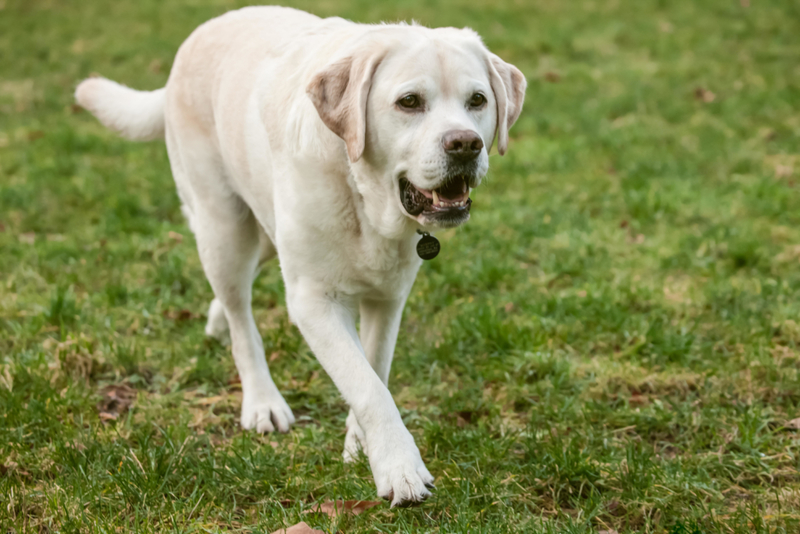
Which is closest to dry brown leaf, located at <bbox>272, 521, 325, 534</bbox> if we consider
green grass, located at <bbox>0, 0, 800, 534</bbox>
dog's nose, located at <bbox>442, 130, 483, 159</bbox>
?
green grass, located at <bbox>0, 0, 800, 534</bbox>

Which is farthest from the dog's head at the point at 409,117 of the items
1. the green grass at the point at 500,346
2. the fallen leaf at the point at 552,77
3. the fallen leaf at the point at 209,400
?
the fallen leaf at the point at 552,77

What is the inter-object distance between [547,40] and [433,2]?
8.17 ft

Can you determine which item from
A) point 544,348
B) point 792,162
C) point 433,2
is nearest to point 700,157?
point 792,162

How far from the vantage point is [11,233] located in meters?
5.57

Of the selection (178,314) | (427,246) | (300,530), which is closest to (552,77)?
(178,314)

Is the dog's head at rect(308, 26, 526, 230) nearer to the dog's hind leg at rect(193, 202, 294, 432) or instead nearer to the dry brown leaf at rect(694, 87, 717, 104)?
the dog's hind leg at rect(193, 202, 294, 432)

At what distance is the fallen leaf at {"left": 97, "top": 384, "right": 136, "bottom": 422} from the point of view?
3530mm

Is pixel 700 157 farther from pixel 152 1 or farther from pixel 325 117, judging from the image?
pixel 152 1

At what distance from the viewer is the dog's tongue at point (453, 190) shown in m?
2.77

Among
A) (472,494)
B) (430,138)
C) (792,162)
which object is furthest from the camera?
(792,162)

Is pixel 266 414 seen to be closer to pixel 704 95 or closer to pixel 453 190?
pixel 453 190

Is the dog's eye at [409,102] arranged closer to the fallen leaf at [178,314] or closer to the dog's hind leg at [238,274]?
the dog's hind leg at [238,274]

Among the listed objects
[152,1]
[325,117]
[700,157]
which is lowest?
[152,1]

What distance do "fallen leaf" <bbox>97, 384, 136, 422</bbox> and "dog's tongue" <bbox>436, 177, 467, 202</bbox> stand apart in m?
1.76
